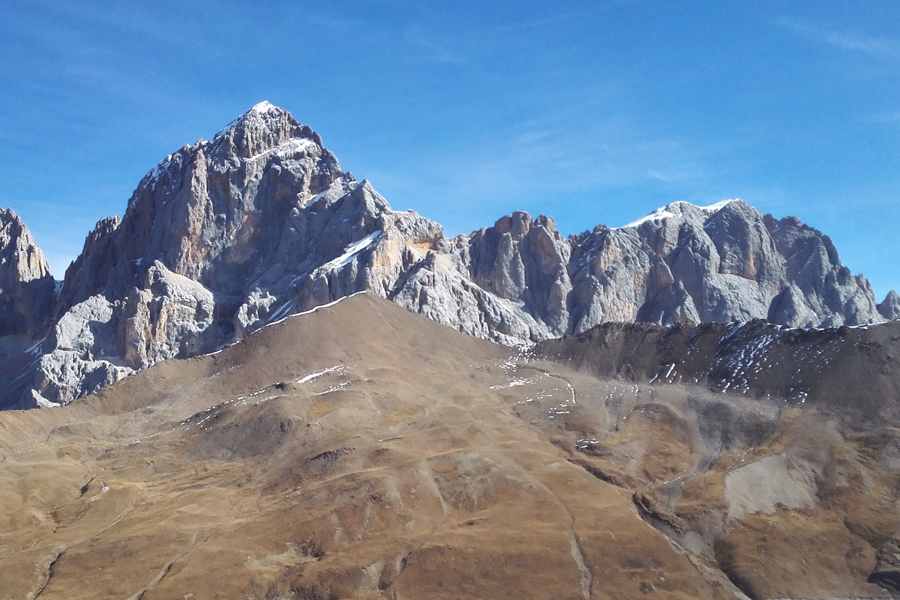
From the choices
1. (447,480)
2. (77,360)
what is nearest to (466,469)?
(447,480)

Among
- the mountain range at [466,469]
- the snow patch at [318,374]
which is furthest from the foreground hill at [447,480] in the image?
the snow patch at [318,374]

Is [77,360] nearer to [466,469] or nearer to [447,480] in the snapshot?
[447,480]

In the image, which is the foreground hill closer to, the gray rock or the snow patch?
the snow patch

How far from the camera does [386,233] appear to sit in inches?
7726

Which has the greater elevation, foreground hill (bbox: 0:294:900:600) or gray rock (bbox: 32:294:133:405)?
gray rock (bbox: 32:294:133:405)

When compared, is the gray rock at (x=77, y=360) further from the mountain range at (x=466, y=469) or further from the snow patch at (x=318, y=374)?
the snow patch at (x=318, y=374)

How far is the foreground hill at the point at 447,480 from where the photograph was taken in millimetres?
85375

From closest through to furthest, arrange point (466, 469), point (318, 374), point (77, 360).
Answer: point (466, 469) < point (318, 374) < point (77, 360)

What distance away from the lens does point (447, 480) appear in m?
105

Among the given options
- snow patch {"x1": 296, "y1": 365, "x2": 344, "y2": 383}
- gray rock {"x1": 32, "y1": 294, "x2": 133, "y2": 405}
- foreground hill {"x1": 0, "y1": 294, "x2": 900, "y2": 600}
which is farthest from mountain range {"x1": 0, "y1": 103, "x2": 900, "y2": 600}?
gray rock {"x1": 32, "y1": 294, "x2": 133, "y2": 405}

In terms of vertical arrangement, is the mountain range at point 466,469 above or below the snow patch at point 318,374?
below

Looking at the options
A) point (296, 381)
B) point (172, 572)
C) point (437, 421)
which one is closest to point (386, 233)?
point (296, 381)

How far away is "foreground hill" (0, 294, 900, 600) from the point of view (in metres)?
85.4

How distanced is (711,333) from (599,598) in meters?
70.6
